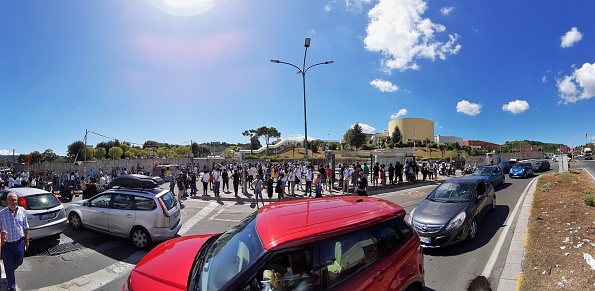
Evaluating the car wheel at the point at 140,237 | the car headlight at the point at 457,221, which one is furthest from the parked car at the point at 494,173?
the car wheel at the point at 140,237

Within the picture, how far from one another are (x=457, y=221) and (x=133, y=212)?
7891 millimetres

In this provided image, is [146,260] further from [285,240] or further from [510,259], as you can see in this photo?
[510,259]

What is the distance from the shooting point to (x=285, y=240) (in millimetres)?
2496

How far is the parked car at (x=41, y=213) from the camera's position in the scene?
7047 mm

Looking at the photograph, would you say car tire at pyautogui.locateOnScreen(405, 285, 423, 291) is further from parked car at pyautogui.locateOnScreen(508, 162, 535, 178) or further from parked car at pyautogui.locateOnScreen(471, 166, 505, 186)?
Result: parked car at pyautogui.locateOnScreen(508, 162, 535, 178)

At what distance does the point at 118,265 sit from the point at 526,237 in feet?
30.2

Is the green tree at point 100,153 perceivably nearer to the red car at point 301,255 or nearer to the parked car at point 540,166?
the red car at point 301,255

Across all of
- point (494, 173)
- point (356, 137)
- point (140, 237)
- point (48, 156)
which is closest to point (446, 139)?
point (356, 137)

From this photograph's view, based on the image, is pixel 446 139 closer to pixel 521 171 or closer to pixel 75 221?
pixel 521 171

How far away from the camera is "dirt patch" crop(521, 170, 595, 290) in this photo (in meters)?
4.39

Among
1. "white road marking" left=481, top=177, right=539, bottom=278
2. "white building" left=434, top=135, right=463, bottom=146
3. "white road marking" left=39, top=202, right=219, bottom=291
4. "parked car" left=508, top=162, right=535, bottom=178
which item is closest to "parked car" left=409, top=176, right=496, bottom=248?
"white road marking" left=481, top=177, right=539, bottom=278

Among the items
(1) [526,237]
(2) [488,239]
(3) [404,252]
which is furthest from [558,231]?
(3) [404,252]

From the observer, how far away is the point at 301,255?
250cm

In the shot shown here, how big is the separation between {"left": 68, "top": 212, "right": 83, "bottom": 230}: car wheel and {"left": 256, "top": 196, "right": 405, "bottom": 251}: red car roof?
779 centimetres
